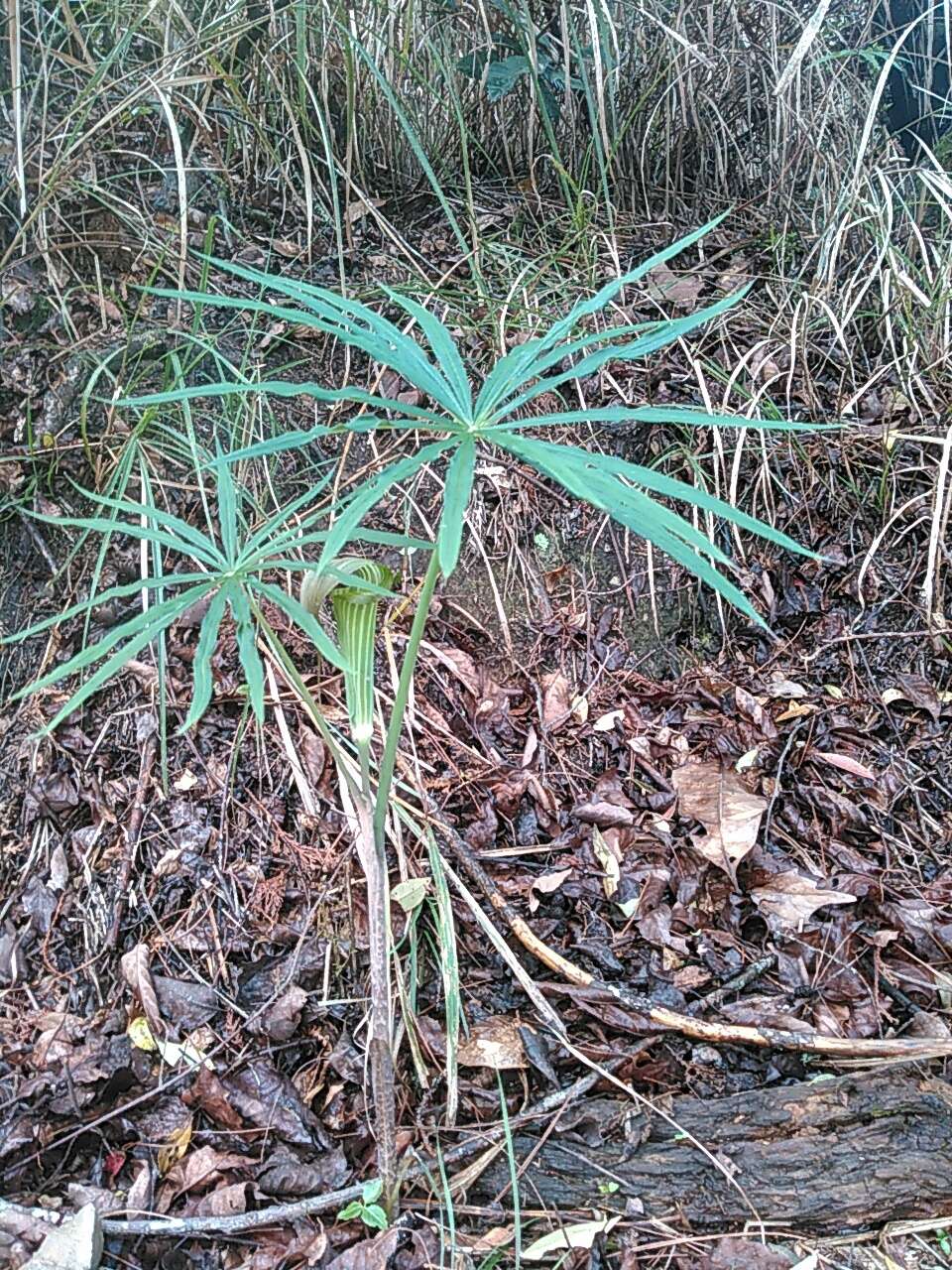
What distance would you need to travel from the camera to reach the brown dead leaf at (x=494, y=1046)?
1.49 metres

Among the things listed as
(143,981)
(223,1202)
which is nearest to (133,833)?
(143,981)

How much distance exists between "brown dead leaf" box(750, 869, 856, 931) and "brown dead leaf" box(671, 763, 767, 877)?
0.07 metres

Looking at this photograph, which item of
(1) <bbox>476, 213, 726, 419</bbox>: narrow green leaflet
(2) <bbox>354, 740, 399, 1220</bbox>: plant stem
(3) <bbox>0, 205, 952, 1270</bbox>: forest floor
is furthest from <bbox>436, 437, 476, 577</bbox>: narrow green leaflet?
(3) <bbox>0, 205, 952, 1270</bbox>: forest floor

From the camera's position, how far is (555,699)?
197 cm

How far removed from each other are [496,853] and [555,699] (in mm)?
386

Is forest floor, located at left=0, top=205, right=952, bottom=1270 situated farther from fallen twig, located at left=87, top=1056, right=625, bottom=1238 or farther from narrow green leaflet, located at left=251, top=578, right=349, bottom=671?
narrow green leaflet, located at left=251, top=578, right=349, bottom=671

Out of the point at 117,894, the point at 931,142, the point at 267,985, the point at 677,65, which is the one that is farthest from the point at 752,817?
the point at 931,142

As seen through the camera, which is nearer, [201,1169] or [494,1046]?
[201,1169]

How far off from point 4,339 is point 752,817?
6.43ft

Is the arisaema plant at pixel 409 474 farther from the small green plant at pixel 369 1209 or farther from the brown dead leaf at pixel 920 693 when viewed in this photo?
the brown dead leaf at pixel 920 693

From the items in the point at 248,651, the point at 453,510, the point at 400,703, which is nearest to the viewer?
the point at 453,510

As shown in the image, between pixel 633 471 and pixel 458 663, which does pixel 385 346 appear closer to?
pixel 633 471

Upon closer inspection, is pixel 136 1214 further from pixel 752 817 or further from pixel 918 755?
pixel 918 755

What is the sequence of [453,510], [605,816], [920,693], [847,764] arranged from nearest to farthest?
1. [453,510]
2. [605,816]
3. [847,764]
4. [920,693]
